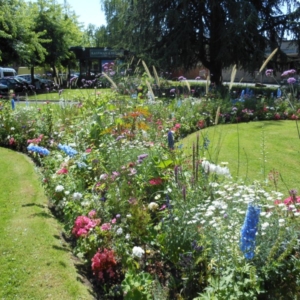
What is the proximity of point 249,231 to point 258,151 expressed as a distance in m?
5.61

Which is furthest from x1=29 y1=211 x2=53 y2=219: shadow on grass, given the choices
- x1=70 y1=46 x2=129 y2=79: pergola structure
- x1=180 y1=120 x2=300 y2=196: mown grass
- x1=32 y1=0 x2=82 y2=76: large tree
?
x1=70 y1=46 x2=129 y2=79: pergola structure

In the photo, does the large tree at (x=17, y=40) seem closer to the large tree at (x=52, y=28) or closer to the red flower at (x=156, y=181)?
the large tree at (x=52, y=28)

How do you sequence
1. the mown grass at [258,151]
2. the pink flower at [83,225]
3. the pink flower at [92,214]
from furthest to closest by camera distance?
the mown grass at [258,151] → the pink flower at [92,214] → the pink flower at [83,225]

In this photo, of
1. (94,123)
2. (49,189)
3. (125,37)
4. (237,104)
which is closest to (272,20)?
(125,37)

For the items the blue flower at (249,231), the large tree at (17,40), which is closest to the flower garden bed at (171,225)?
A: the blue flower at (249,231)

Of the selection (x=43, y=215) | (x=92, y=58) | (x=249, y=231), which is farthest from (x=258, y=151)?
(x=92, y=58)

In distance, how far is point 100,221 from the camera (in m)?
3.49

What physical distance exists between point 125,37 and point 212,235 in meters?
20.5

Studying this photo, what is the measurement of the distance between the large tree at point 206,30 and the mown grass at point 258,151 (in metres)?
8.62

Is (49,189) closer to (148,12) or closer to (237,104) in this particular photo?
(237,104)

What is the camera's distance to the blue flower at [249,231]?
2.14m

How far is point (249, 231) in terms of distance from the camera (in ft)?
7.15

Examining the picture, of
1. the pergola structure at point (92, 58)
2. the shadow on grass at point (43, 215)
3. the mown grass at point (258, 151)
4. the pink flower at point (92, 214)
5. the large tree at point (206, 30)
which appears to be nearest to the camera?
the pink flower at point (92, 214)

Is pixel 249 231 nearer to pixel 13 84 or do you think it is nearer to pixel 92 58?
pixel 13 84
